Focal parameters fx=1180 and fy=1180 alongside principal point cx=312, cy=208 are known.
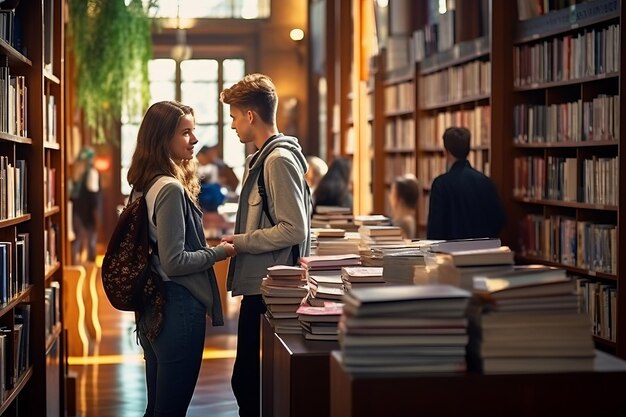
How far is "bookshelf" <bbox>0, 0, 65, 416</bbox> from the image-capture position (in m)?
4.93

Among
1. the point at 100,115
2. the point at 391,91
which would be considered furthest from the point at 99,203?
the point at 391,91

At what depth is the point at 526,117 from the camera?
773 centimetres

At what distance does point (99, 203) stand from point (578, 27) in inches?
494

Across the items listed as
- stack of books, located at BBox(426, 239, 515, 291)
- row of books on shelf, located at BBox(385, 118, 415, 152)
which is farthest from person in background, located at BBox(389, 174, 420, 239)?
stack of books, located at BBox(426, 239, 515, 291)

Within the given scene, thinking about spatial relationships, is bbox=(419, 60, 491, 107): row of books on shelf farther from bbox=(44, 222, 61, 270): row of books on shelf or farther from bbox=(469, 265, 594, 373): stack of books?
bbox=(469, 265, 594, 373): stack of books

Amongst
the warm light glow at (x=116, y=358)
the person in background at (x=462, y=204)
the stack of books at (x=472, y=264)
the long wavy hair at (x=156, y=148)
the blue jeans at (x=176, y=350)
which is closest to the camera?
the stack of books at (x=472, y=264)

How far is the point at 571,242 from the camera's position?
7031 mm

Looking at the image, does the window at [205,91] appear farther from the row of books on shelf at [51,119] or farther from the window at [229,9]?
the row of books on shelf at [51,119]

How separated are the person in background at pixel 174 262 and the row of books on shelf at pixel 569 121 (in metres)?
2.65

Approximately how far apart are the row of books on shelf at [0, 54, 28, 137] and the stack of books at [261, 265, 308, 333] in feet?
4.68

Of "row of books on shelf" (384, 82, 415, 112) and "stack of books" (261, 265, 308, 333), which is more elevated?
"row of books on shelf" (384, 82, 415, 112)

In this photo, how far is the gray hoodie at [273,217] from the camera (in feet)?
15.0

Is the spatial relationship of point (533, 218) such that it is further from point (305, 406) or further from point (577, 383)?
point (577, 383)

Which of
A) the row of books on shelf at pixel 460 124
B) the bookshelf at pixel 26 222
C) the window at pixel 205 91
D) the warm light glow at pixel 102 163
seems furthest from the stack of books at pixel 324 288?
the window at pixel 205 91
